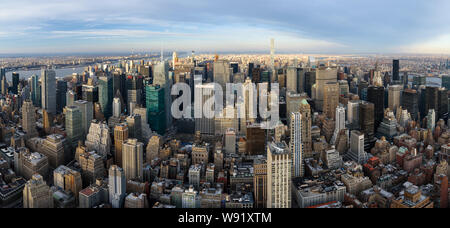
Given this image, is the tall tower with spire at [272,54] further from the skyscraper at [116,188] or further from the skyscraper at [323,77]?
the skyscraper at [116,188]

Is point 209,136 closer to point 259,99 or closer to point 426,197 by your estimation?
point 259,99

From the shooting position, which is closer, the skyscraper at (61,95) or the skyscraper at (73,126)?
the skyscraper at (73,126)

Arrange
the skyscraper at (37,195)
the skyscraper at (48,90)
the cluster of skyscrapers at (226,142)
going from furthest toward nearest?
the skyscraper at (48,90) → the cluster of skyscrapers at (226,142) → the skyscraper at (37,195)

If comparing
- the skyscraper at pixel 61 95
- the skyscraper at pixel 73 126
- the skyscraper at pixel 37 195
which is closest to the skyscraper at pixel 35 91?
the skyscraper at pixel 61 95

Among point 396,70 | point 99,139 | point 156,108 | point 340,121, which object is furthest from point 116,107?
point 396,70

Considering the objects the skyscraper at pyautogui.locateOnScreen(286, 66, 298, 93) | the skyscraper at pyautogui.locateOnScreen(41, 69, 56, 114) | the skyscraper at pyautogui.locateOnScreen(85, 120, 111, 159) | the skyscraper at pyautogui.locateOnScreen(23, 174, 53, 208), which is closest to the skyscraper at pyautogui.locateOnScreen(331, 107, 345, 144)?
the skyscraper at pyautogui.locateOnScreen(286, 66, 298, 93)

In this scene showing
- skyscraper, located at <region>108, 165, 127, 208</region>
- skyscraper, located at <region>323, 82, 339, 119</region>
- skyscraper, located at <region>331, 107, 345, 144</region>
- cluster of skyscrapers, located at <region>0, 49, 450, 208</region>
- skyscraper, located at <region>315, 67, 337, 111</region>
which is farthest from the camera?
skyscraper, located at <region>315, 67, 337, 111</region>

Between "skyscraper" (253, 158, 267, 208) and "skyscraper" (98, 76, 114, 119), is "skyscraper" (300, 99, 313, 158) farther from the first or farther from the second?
"skyscraper" (98, 76, 114, 119)
